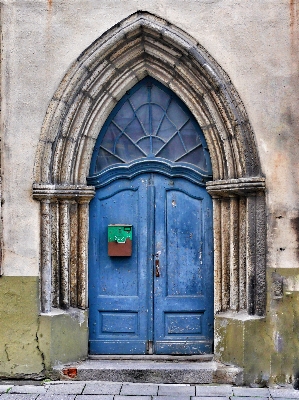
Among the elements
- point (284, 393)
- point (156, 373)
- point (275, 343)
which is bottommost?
point (284, 393)

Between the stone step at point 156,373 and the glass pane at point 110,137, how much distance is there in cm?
228

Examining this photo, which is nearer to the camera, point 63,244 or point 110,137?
point 63,244

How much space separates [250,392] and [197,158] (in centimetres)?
243

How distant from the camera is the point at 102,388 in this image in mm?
5570

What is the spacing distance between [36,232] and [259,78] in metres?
2.73

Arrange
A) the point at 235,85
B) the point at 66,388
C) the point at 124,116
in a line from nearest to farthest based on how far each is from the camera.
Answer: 1. the point at 66,388
2. the point at 235,85
3. the point at 124,116

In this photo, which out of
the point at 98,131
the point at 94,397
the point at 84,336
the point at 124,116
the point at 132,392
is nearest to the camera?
the point at 94,397

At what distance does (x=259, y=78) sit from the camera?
18.7 ft

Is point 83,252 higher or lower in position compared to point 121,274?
higher

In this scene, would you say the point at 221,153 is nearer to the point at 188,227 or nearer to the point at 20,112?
the point at 188,227

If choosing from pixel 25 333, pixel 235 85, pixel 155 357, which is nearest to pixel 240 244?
pixel 155 357

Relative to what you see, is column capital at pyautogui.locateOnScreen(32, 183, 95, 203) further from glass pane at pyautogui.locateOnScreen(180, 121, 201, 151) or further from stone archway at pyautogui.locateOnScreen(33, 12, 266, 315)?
glass pane at pyautogui.locateOnScreen(180, 121, 201, 151)

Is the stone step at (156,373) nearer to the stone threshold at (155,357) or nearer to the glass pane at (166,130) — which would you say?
the stone threshold at (155,357)

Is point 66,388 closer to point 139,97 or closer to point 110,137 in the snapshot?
point 110,137
